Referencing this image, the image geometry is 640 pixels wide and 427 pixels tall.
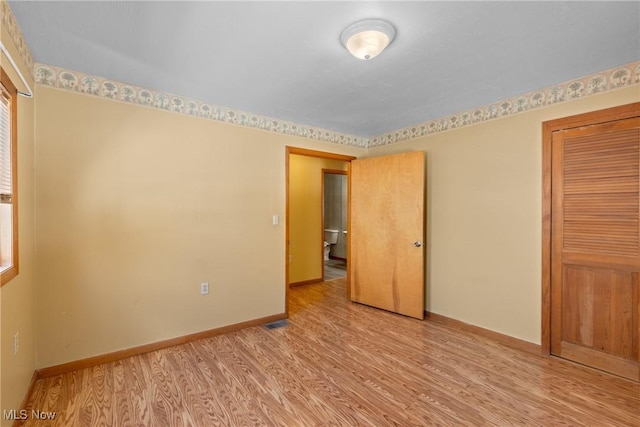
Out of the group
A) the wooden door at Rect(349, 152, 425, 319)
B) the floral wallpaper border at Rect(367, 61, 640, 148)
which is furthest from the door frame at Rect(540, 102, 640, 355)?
the wooden door at Rect(349, 152, 425, 319)

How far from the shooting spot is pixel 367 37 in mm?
1715

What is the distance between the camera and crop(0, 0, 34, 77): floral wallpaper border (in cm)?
151

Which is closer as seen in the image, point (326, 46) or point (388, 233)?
point (326, 46)

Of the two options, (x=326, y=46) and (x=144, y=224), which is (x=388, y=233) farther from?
(x=144, y=224)

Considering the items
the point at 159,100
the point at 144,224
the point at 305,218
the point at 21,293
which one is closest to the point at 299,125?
the point at 159,100

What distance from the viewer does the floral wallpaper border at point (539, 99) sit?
2.21 meters

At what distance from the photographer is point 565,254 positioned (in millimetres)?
2502

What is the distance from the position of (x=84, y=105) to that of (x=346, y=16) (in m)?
2.15

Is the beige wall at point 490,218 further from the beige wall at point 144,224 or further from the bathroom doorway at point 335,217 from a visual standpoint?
the bathroom doorway at point 335,217

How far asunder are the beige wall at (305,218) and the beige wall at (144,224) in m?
1.51

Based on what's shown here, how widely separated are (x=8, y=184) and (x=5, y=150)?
0.19 metres

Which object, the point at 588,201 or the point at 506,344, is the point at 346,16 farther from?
the point at 506,344

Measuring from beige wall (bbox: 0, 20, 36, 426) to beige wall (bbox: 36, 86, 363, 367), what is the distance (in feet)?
0.38

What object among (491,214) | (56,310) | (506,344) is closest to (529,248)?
(491,214)
